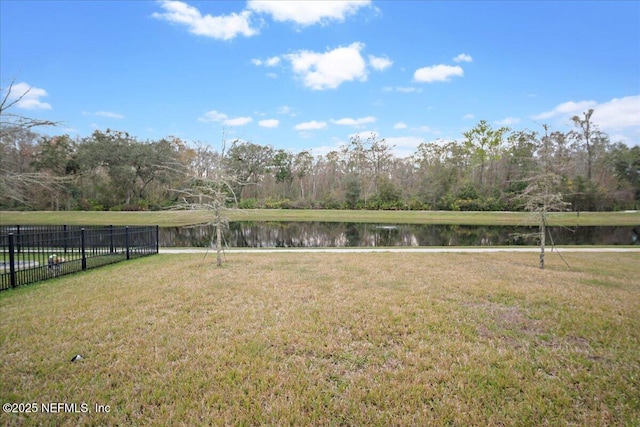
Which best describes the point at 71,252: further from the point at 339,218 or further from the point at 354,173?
the point at 354,173

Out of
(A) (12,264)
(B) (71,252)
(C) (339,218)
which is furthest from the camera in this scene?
→ (C) (339,218)

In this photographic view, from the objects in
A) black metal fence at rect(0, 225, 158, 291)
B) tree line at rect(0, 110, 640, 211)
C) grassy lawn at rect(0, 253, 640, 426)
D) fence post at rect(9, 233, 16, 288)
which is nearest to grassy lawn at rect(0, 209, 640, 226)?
tree line at rect(0, 110, 640, 211)

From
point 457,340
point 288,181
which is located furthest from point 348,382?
point 288,181

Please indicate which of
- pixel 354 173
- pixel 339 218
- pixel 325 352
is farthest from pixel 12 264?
pixel 354 173

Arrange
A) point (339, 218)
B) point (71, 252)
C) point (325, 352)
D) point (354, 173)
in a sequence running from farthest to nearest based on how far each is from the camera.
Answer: point (354, 173) < point (339, 218) < point (71, 252) < point (325, 352)

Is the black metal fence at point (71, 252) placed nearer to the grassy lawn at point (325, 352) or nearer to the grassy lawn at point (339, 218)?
the grassy lawn at point (325, 352)

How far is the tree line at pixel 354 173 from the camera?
42.9 meters

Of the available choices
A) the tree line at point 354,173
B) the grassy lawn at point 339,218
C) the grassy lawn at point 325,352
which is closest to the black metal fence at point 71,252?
the grassy lawn at point 325,352

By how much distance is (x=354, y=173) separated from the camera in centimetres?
5403

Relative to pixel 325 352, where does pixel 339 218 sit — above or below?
above

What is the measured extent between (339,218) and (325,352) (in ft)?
113

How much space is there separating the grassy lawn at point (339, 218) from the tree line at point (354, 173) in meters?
4.27

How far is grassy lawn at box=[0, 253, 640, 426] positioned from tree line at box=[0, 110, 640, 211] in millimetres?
34187

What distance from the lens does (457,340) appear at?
173 inches
